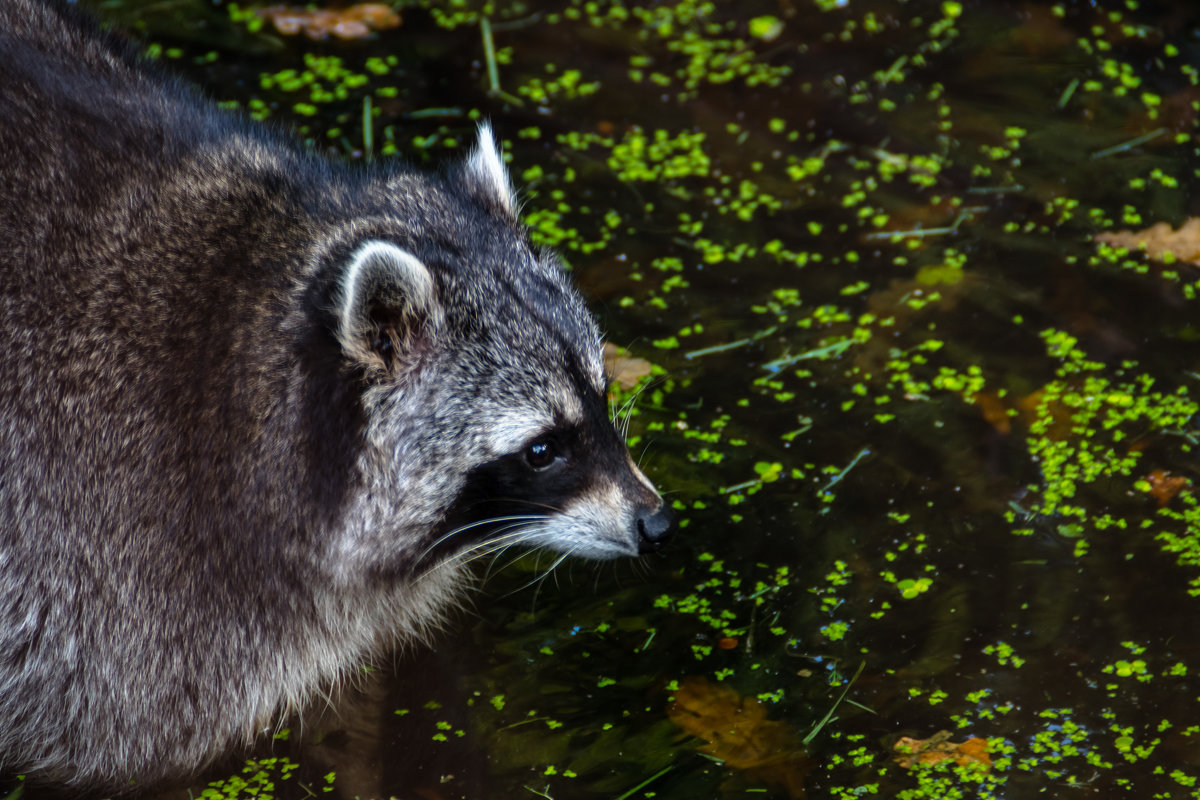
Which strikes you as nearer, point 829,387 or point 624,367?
point 829,387

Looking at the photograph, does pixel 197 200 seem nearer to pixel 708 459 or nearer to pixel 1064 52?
pixel 708 459

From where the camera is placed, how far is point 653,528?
431 centimetres

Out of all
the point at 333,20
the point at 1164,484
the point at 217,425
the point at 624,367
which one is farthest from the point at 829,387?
the point at 333,20

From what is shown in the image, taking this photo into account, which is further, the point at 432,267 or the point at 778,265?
the point at 778,265

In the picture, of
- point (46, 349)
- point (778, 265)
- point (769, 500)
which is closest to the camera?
point (46, 349)

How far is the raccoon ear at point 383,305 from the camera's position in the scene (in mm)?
3818

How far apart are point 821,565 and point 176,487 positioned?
2.30 meters

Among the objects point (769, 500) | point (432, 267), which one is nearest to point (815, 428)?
point (769, 500)

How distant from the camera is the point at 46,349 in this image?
13.1 ft

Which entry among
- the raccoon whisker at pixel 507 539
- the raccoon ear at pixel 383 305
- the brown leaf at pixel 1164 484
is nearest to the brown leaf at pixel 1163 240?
the brown leaf at pixel 1164 484

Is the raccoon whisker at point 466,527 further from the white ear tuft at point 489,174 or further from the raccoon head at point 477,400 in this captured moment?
the white ear tuft at point 489,174

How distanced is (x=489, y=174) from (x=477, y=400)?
3.22 ft

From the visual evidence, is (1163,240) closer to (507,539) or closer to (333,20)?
(507,539)

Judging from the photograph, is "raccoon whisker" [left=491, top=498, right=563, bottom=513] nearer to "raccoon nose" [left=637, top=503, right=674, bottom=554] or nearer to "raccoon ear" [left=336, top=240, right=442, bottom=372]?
"raccoon nose" [left=637, top=503, right=674, bottom=554]
